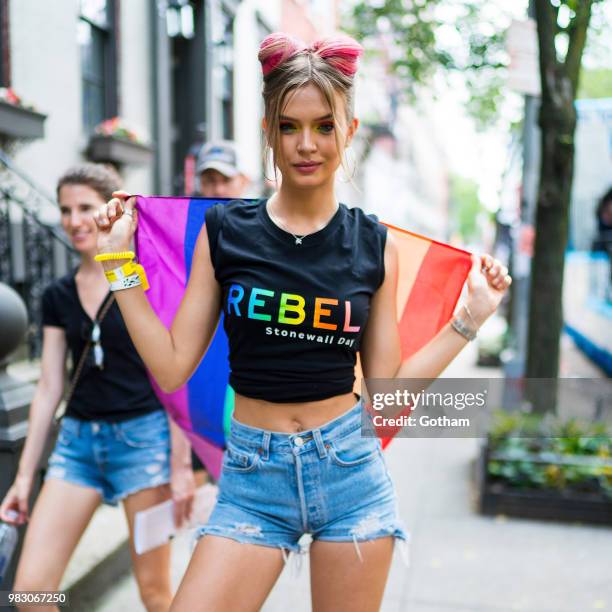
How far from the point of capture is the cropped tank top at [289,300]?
2002 mm

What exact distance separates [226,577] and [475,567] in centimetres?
284

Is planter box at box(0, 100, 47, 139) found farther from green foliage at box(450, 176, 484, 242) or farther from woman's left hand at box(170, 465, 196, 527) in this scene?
green foliage at box(450, 176, 484, 242)

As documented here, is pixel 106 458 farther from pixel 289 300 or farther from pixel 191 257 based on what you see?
pixel 289 300

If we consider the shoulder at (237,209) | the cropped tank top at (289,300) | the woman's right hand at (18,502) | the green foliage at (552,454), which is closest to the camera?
the cropped tank top at (289,300)

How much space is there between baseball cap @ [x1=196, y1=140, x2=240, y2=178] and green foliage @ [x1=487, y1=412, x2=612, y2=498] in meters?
2.77

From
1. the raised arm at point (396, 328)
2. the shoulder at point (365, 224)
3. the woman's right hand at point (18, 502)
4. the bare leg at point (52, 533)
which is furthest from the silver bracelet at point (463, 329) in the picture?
the woman's right hand at point (18, 502)

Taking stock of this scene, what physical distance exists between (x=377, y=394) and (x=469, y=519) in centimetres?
325

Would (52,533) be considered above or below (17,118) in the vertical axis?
below

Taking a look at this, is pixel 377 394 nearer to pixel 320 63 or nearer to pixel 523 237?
pixel 320 63

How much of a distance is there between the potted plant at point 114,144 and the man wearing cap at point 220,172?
3.51m

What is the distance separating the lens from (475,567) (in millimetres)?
4359

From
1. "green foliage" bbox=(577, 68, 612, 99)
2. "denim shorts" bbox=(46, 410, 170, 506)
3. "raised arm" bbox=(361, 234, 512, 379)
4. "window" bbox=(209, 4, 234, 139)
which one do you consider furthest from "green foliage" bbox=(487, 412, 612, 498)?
"green foliage" bbox=(577, 68, 612, 99)

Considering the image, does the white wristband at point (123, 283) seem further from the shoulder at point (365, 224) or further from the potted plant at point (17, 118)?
the potted plant at point (17, 118)

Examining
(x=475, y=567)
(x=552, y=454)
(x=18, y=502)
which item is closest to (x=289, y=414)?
(x=18, y=502)
